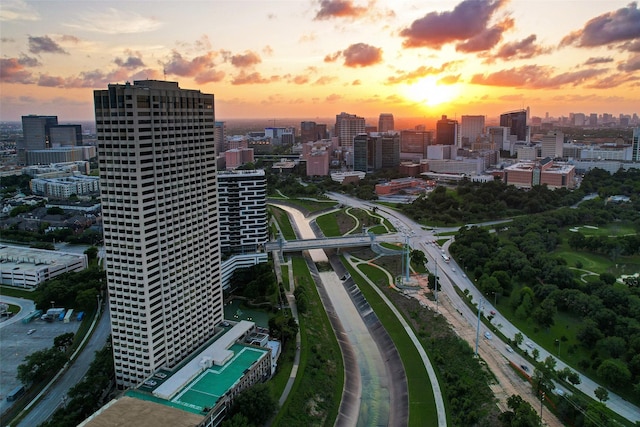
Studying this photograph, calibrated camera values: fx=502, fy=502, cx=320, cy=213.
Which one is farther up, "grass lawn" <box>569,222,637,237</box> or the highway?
"grass lawn" <box>569,222,637,237</box>

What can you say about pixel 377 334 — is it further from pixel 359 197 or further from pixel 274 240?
pixel 359 197

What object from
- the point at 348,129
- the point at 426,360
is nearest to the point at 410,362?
the point at 426,360

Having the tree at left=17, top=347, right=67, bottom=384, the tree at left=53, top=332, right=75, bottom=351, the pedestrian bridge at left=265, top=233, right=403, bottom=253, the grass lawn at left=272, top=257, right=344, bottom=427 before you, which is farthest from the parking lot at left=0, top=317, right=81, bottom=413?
the pedestrian bridge at left=265, top=233, right=403, bottom=253

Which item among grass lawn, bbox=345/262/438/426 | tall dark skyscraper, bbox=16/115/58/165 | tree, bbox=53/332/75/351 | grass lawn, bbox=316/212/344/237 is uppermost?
tall dark skyscraper, bbox=16/115/58/165

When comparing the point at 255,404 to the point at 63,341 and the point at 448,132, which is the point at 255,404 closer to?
the point at 63,341

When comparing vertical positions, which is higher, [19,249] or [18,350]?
[19,249]

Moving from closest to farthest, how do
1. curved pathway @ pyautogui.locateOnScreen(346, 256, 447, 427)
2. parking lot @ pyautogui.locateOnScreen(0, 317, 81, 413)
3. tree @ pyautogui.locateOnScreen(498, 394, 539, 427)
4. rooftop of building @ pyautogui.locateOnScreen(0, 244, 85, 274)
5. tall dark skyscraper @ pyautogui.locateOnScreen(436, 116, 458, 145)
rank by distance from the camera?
tree @ pyautogui.locateOnScreen(498, 394, 539, 427) → curved pathway @ pyautogui.locateOnScreen(346, 256, 447, 427) → parking lot @ pyautogui.locateOnScreen(0, 317, 81, 413) → rooftop of building @ pyautogui.locateOnScreen(0, 244, 85, 274) → tall dark skyscraper @ pyautogui.locateOnScreen(436, 116, 458, 145)

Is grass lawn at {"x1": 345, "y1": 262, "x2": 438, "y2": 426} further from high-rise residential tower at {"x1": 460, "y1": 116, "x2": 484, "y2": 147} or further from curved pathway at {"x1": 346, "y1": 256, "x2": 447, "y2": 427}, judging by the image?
high-rise residential tower at {"x1": 460, "y1": 116, "x2": 484, "y2": 147}

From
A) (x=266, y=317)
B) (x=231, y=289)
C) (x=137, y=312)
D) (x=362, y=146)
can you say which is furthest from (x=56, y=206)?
(x=362, y=146)
